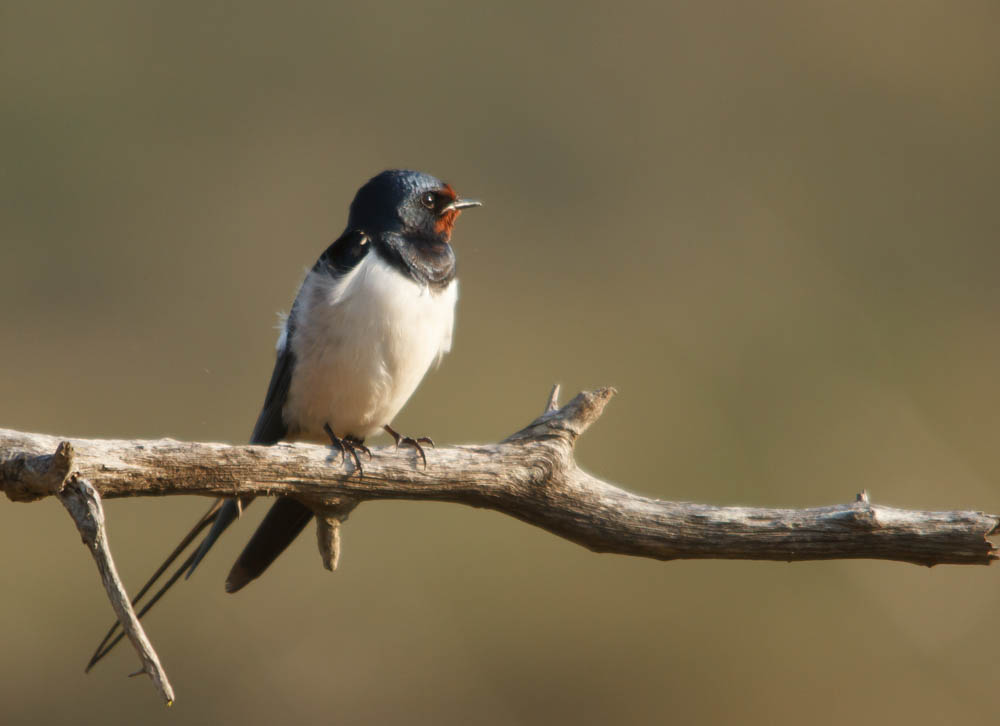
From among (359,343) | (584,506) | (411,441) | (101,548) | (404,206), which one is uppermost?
(404,206)

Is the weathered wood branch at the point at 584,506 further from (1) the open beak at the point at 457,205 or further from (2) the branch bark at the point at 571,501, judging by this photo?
(1) the open beak at the point at 457,205

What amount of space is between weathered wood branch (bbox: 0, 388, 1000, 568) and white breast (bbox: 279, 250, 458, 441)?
1.39ft

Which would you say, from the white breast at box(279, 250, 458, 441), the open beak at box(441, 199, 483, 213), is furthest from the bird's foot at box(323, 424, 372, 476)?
the open beak at box(441, 199, 483, 213)

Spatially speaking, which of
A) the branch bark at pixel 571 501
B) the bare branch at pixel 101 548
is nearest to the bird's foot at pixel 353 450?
the branch bark at pixel 571 501

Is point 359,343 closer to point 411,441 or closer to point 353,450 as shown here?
point 411,441

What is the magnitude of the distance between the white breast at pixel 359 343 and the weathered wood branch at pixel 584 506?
42cm

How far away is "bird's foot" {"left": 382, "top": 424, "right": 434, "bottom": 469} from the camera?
2197 millimetres

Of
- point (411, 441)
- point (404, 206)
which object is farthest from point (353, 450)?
point (404, 206)

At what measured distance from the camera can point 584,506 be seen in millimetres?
2174

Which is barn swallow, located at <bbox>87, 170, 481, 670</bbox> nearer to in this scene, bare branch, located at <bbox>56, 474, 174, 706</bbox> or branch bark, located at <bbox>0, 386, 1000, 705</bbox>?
branch bark, located at <bbox>0, 386, 1000, 705</bbox>

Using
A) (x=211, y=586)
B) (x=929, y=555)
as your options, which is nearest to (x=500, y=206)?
(x=211, y=586)

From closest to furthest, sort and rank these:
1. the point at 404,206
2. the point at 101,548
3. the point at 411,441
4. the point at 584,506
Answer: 1. the point at 101,548
2. the point at 584,506
3. the point at 411,441
4. the point at 404,206

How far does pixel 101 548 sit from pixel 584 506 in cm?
85

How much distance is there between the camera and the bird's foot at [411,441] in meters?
2.20
